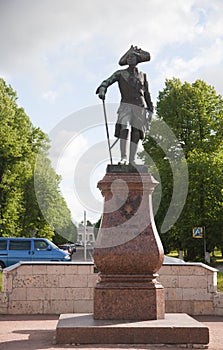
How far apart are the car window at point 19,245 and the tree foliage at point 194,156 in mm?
9766

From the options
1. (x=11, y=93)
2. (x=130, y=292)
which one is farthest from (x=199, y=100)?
(x=130, y=292)

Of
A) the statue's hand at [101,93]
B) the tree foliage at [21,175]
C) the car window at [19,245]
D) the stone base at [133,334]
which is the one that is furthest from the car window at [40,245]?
the stone base at [133,334]

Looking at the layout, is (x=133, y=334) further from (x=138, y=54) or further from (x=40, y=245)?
(x=40, y=245)

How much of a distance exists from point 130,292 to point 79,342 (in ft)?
3.97

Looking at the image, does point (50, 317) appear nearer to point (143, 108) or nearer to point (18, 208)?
point (143, 108)

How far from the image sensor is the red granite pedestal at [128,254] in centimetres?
792

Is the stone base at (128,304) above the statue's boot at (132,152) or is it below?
below

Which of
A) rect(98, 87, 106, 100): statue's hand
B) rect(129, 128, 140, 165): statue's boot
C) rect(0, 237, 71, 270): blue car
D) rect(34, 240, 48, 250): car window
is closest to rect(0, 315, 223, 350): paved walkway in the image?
rect(129, 128, 140, 165): statue's boot

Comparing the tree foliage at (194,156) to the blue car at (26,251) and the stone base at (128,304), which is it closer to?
the blue car at (26,251)

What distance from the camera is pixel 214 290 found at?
12219mm

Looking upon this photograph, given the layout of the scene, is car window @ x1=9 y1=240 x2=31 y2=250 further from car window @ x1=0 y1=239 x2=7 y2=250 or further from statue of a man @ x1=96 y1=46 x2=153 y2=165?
statue of a man @ x1=96 y1=46 x2=153 y2=165

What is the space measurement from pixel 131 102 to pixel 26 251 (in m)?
15.1

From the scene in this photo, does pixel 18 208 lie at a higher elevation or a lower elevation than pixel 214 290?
higher

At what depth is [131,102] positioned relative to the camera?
934cm
